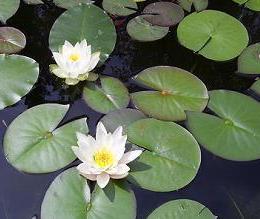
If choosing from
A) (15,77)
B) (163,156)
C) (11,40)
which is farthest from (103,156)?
(11,40)

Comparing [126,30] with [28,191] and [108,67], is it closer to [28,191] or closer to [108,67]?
[108,67]

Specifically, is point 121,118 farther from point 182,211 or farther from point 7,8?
point 7,8

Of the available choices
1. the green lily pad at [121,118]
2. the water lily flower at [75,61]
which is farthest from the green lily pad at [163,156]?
the water lily flower at [75,61]

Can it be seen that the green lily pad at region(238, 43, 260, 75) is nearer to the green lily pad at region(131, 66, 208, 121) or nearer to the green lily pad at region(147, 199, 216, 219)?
the green lily pad at region(131, 66, 208, 121)

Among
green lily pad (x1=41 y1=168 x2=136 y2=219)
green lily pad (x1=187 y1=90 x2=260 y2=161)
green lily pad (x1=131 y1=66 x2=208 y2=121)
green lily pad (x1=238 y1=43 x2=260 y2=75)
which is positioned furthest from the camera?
green lily pad (x1=238 y1=43 x2=260 y2=75)

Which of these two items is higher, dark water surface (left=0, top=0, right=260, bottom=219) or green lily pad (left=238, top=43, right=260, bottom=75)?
green lily pad (left=238, top=43, right=260, bottom=75)

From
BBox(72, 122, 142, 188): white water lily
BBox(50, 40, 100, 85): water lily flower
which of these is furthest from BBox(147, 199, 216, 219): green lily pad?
BBox(50, 40, 100, 85): water lily flower
